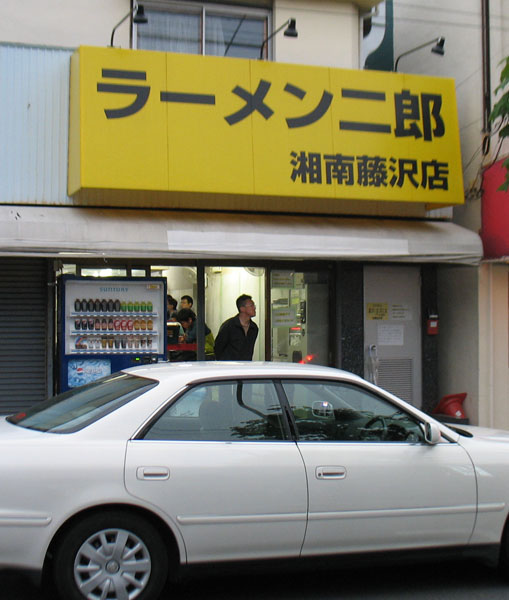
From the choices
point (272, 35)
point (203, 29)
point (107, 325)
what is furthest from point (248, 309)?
point (203, 29)

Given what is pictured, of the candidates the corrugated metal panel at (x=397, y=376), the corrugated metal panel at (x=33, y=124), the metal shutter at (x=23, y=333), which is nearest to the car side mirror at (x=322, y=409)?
the corrugated metal panel at (x=33, y=124)

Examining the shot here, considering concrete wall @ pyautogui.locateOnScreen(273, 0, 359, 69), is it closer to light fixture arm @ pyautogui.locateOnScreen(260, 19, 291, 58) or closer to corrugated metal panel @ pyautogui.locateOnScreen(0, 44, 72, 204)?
light fixture arm @ pyautogui.locateOnScreen(260, 19, 291, 58)

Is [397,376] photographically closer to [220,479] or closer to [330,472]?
[330,472]

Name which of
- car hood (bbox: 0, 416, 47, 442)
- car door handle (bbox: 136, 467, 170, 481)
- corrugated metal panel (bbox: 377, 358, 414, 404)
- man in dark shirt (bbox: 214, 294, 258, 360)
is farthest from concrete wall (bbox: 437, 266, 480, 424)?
car hood (bbox: 0, 416, 47, 442)

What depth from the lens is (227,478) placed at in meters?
4.65

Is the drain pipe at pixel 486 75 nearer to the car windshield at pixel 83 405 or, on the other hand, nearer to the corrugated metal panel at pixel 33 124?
the corrugated metal panel at pixel 33 124

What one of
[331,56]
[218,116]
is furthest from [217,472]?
[331,56]

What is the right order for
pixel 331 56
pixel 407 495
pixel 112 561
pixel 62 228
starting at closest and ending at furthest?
pixel 112 561 → pixel 407 495 → pixel 62 228 → pixel 331 56

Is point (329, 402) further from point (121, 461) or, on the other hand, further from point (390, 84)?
point (390, 84)

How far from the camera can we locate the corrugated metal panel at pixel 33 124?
9.20m

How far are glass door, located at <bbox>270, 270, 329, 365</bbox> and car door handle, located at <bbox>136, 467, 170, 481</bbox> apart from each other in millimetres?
6453

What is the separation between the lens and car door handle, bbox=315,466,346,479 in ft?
15.8

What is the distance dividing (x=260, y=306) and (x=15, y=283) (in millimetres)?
3336

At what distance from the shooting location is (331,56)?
35.6 ft
